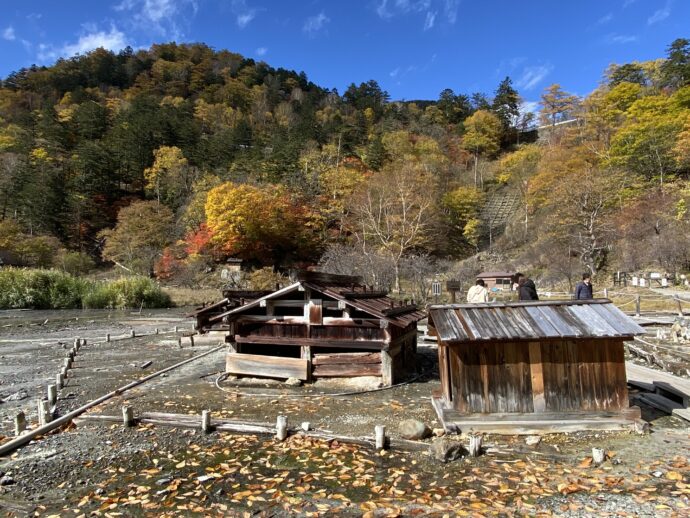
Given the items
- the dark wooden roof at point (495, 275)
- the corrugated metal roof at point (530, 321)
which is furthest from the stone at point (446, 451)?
the dark wooden roof at point (495, 275)

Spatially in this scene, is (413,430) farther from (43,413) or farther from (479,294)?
(43,413)

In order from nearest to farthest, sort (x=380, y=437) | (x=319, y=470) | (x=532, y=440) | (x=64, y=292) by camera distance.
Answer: (x=319, y=470)
(x=380, y=437)
(x=532, y=440)
(x=64, y=292)

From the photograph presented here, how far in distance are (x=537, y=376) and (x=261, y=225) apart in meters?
42.8

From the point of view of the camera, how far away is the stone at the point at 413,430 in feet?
26.8

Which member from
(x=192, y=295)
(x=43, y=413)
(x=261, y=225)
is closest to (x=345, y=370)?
(x=43, y=413)

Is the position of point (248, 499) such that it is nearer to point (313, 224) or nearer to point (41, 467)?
point (41, 467)

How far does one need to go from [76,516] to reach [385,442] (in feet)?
15.8

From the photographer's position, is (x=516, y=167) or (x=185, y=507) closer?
(x=185, y=507)

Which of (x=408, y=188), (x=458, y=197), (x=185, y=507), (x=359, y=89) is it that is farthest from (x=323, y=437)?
(x=359, y=89)

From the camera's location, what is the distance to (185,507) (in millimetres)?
5980

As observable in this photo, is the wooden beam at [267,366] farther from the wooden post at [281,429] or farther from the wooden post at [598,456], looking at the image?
the wooden post at [598,456]

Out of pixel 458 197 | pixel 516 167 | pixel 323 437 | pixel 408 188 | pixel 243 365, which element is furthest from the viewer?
pixel 516 167

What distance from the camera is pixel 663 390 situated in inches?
411

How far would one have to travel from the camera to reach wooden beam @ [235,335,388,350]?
479 inches
